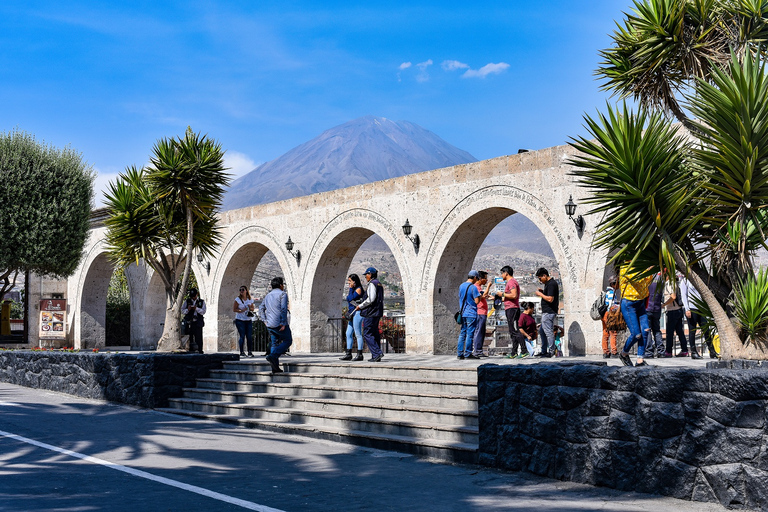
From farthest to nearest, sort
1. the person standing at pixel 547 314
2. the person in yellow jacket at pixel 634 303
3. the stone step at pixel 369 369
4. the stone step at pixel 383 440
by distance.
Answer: the person standing at pixel 547 314
the person in yellow jacket at pixel 634 303
the stone step at pixel 369 369
the stone step at pixel 383 440

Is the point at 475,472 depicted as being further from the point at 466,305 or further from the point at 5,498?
the point at 466,305

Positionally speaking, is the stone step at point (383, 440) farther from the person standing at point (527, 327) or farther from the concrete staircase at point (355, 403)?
the person standing at point (527, 327)

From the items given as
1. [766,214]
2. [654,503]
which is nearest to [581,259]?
[766,214]

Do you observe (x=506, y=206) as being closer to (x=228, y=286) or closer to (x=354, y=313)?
(x=354, y=313)

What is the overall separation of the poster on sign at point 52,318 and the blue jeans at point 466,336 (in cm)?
1915

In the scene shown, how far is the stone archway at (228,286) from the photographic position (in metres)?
24.0

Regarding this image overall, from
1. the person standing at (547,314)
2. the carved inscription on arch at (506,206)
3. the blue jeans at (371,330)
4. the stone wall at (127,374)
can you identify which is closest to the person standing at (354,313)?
the blue jeans at (371,330)

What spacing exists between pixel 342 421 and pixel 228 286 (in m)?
15.8

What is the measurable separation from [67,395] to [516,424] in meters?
11.1

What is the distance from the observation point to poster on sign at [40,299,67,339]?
A: 27062mm

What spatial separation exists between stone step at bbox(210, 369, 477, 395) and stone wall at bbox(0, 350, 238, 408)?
0.50 meters

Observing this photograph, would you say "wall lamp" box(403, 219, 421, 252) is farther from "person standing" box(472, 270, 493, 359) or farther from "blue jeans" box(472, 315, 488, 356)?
"blue jeans" box(472, 315, 488, 356)

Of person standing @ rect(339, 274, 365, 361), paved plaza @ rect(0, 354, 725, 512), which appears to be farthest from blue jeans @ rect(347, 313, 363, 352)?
paved plaza @ rect(0, 354, 725, 512)

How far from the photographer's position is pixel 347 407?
9898 millimetres
